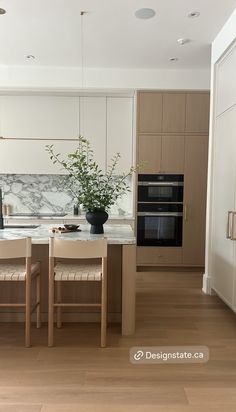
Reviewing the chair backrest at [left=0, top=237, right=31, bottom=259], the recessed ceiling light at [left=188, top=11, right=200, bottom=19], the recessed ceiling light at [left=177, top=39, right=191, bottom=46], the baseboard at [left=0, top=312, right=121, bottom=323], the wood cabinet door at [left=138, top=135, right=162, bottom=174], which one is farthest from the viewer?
the wood cabinet door at [left=138, top=135, right=162, bottom=174]

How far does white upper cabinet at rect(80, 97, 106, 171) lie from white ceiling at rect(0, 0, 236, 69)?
20.5 inches

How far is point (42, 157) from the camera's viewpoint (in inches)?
205

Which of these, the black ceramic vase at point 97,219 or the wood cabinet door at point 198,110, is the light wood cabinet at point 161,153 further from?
→ the black ceramic vase at point 97,219

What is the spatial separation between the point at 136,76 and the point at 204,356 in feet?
12.7

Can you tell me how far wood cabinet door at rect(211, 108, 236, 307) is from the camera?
137 inches

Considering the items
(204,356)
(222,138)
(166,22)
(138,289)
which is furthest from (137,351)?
(166,22)

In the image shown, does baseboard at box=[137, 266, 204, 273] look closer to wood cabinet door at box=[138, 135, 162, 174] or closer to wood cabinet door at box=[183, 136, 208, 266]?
wood cabinet door at box=[183, 136, 208, 266]

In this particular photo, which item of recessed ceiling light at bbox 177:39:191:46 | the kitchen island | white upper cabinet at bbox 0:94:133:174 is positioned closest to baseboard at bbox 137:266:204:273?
white upper cabinet at bbox 0:94:133:174

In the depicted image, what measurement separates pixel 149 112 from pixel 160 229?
1709 millimetres

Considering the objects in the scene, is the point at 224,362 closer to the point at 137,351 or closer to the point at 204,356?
the point at 204,356

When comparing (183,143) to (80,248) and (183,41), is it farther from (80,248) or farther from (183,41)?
(80,248)

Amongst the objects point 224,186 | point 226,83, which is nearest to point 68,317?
point 224,186

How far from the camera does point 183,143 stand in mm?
5121

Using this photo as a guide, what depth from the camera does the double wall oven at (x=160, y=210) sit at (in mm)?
5160
